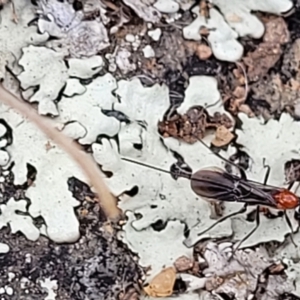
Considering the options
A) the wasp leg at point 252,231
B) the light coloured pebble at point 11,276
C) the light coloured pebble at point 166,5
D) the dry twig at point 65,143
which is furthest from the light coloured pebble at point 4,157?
the wasp leg at point 252,231

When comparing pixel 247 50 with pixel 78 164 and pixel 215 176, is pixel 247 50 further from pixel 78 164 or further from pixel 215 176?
pixel 78 164

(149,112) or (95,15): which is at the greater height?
(95,15)

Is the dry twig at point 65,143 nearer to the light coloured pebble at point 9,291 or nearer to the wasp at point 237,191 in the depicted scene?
the wasp at point 237,191

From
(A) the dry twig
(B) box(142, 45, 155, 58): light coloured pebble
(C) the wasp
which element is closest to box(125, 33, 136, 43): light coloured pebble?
(B) box(142, 45, 155, 58): light coloured pebble

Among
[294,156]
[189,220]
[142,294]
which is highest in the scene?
[294,156]

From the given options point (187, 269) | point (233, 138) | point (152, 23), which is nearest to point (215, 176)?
point (233, 138)

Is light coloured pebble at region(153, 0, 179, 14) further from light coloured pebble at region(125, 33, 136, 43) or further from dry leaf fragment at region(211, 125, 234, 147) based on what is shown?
dry leaf fragment at region(211, 125, 234, 147)
